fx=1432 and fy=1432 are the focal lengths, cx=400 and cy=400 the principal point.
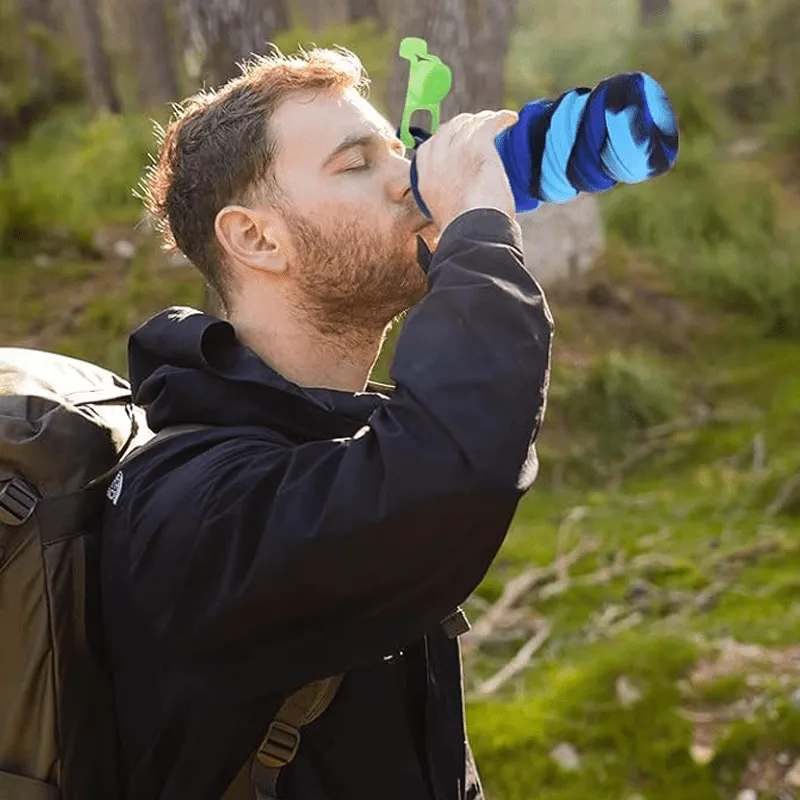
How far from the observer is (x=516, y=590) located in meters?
6.16

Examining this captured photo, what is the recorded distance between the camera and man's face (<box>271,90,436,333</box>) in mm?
2436

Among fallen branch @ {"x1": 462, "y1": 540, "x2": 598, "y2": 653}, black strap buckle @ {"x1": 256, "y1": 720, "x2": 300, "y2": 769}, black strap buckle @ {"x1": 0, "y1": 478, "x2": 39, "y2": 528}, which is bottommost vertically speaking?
fallen branch @ {"x1": 462, "y1": 540, "x2": 598, "y2": 653}

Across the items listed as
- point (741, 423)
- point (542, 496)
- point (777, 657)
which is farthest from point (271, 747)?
point (741, 423)

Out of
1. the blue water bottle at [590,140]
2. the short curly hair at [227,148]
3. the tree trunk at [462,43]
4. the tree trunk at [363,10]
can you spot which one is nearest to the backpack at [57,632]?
the short curly hair at [227,148]

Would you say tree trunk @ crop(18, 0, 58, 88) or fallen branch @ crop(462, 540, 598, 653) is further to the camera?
tree trunk @ crop(18, 0, 58, 88)

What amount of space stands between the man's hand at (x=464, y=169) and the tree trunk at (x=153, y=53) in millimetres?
12348

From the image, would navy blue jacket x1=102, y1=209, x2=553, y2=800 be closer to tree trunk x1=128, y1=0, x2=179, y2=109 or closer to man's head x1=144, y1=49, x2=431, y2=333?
man's head x1=144, y1=49, x2=431, y2=333

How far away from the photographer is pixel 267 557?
1966 millimetres

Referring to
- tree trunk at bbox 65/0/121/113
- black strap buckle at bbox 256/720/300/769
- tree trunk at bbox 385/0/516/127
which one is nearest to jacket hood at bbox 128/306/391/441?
black strap buckle at bbox 256/720/300/769

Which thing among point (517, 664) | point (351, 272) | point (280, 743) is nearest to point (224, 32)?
point (517, 664)

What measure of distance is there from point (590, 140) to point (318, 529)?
2.41ft

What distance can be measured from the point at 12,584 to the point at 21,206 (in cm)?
727

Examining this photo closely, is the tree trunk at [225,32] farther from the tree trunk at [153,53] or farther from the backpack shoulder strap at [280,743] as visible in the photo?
the tree trunk at [153,53]

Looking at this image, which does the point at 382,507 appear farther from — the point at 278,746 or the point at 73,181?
the point at 73,181
